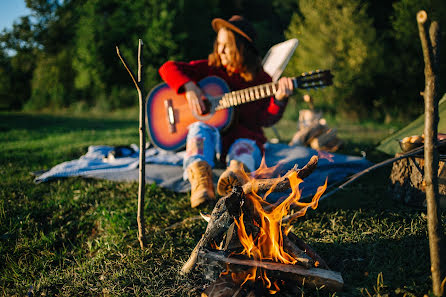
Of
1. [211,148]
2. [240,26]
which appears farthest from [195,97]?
[240,26]

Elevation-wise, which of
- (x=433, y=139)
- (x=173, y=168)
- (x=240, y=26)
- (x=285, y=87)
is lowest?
(x=173, y=168)

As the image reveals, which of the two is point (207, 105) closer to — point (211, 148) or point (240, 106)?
point (240, 106)

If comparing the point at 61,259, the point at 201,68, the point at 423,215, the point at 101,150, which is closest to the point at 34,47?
the point at 101,150

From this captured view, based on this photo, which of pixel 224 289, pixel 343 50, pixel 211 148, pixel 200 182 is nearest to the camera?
pixel 224 289

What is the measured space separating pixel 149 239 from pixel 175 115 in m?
1.61

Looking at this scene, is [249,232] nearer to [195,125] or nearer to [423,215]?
[423,215]

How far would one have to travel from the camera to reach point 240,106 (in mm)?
3311

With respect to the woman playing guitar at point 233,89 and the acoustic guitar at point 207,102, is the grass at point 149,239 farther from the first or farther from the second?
the acoustic guitar at point 207,102

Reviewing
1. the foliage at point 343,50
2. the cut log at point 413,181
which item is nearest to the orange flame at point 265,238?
the cut log at point 413,181

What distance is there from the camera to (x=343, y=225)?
7.05ft

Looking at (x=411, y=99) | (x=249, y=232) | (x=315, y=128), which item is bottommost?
(x=249, y=232)

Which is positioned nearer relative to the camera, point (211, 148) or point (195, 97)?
point (211, 148)

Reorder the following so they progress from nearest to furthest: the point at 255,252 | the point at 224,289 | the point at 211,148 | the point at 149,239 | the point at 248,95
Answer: the point at 224,289 → the point at 255,252 → the point at 149,239 → the point at 211,148 → the point at 248,95

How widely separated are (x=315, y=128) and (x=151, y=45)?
9114 millimetres
